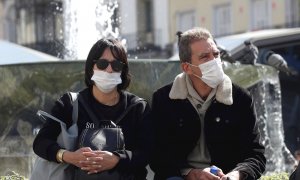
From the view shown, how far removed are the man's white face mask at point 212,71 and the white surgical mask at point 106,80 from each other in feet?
1.54

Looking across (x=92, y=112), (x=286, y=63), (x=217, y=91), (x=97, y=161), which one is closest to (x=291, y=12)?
(x=286, y=63)

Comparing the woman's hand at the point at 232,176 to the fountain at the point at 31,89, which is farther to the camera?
the fountain at the point at 31,89

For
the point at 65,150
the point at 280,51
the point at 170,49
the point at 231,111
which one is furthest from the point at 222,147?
the point at 170,49

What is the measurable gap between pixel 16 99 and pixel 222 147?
2.67 m

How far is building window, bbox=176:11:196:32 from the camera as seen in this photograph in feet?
116

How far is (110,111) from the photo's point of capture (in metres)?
4.89

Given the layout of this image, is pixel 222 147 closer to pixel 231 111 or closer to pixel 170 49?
pixel 231 111

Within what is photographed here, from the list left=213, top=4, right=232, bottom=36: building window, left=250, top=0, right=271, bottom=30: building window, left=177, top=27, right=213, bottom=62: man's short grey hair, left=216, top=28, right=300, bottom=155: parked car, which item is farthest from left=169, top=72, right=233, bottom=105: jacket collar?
left=213, top=4, right=232, bottom=36: building window

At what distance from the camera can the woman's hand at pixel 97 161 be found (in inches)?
182

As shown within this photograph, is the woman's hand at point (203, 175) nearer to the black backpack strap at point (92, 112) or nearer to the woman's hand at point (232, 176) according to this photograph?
the woman's hand at point (232, 176)

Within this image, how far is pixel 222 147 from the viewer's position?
5012 mm

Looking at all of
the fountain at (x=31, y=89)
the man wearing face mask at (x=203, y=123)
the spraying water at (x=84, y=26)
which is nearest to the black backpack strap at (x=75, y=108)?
the man wearing face mask at (x=203, y=123)

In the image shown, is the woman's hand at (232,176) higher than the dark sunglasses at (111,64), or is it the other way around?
the dark sunglasses at (111,64)

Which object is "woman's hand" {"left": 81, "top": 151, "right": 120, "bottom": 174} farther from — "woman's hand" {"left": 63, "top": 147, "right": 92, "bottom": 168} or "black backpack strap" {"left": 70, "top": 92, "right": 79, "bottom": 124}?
"black backpack strap" {"left": 70, "top": 92, "right": 79, "bottom": 124}
